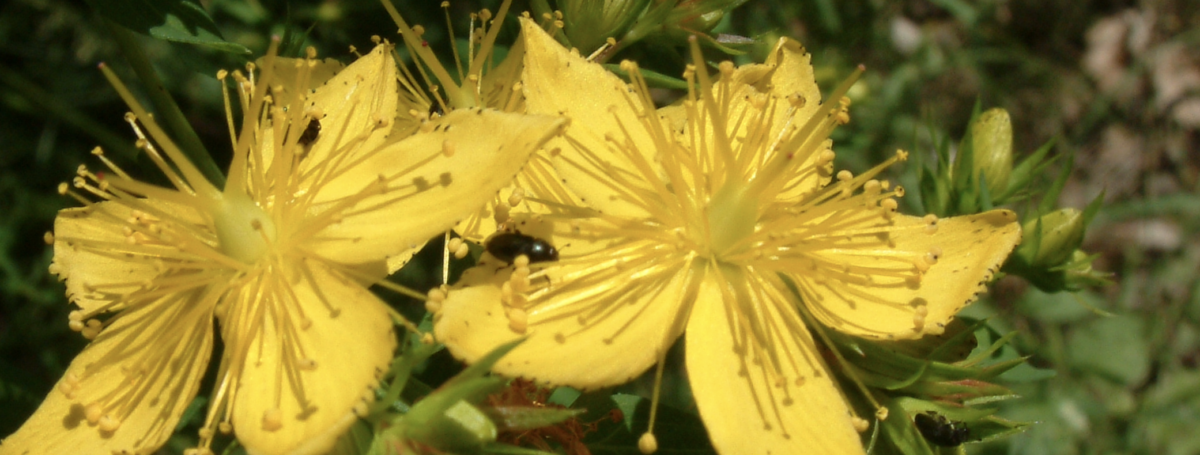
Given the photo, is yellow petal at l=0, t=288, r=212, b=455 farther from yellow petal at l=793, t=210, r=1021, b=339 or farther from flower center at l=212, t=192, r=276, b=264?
yellow petal at l=793, t=210, r=1021, b=339

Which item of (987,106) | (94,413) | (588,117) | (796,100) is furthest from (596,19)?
(987,106)

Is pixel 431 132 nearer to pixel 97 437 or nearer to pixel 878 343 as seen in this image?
pixel 97 437

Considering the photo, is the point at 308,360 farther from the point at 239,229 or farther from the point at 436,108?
the point at 436,108

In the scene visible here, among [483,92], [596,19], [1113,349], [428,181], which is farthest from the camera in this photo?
[1113,349]

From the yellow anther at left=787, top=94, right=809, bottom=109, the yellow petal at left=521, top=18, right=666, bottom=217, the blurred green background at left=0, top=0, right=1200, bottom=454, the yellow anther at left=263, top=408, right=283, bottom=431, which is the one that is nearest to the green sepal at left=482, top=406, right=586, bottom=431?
the yellow anther at left=263, top=408, right=283, bottom=431

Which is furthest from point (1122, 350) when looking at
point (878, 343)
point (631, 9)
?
point (631, 9)

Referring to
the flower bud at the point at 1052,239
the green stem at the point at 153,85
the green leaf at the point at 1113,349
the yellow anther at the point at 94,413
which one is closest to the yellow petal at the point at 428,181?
the green stem at the point at 153,85
